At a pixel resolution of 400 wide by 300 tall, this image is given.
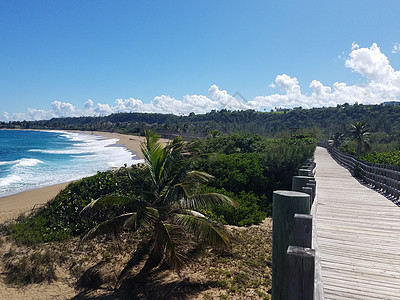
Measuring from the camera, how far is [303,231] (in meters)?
2.19

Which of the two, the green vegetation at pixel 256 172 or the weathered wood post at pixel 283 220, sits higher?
the weathered wood post at pixel 283 220

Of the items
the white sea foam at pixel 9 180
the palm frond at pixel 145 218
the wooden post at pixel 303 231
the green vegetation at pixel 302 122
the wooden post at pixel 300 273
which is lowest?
the white sea foam at pixel 9 180

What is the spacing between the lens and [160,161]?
7.87 meters

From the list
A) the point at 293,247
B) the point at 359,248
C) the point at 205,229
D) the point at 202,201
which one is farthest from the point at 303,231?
the point at 202,201

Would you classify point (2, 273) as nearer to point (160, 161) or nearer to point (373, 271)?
point (160, 161)

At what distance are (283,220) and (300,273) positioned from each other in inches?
22.0

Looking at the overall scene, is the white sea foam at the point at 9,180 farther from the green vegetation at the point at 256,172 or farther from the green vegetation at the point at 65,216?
the green vegetation at the point at 256,172

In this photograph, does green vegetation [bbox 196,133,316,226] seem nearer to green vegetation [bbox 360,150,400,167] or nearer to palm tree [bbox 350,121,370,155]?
green vegetation [bbox 360,150,400,167]

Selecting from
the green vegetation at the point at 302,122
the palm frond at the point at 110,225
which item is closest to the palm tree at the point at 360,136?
the palm frond at the point at 110,225

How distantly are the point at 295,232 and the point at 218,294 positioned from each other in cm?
481

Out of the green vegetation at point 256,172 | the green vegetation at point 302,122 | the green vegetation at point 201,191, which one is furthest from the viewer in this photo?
the green vegetation at point 302,122

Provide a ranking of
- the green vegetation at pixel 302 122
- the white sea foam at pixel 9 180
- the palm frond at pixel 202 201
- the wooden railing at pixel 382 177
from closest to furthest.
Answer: the palm frond at pixel 202 201
the wooden railing at pixel 382 177
the white sea foam at pixel 9 180
the green vegetation at pixel 302 122

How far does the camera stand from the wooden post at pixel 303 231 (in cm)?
218

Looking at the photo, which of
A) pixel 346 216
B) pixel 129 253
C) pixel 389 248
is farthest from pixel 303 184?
pixel 129 253
